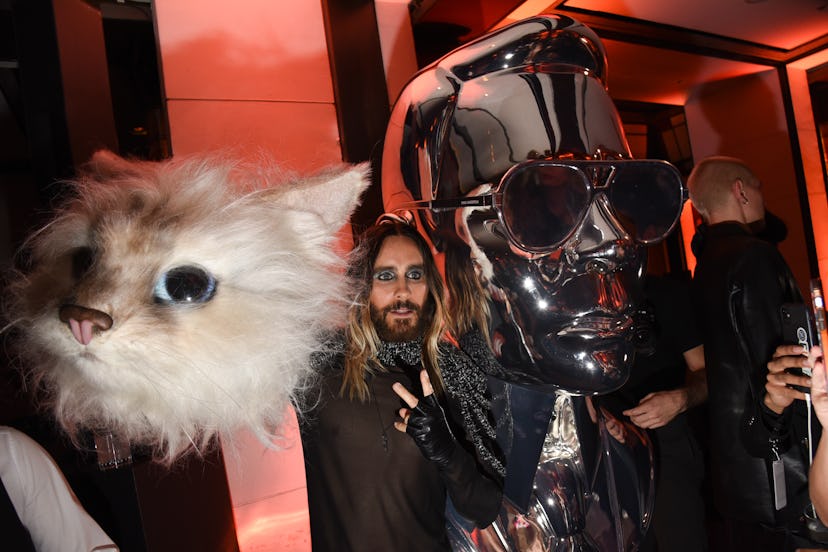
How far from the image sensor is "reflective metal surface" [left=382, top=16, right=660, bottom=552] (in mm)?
838

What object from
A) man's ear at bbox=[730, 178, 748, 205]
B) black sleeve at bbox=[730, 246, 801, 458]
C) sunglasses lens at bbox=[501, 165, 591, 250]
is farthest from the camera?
man's ear at bbox=[730, 178, 748, 205]

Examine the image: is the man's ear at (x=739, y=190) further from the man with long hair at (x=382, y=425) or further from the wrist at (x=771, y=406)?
the man with long hair at (x=382, y=425)

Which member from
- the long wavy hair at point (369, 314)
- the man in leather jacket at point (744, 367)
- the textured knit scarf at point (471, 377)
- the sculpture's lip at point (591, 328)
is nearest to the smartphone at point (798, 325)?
the man in leather jacket at point (744, 367)

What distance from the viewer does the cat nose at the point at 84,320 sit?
0.55 meters

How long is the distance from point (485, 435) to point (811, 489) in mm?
744

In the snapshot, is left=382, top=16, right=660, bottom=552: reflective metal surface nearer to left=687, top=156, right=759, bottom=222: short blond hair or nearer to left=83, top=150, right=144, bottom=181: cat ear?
left=83, top=150, right=144, bottom=181: cat ear

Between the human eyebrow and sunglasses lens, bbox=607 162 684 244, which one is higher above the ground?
sunglasses lens, bbox=607 162 684 244

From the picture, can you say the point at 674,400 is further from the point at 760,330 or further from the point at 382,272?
the point at 382,272

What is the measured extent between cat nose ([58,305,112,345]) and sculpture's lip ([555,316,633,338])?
0.60 m

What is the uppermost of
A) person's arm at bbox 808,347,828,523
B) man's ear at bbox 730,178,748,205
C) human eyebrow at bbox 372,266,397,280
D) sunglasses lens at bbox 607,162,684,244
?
man's ear at bbox 730,178,748,205

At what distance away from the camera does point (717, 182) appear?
6.16 ft

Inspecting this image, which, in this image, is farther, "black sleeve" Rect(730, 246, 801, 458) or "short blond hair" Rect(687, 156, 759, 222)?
"short blond hair" Rect(687, 156, 759, 222)

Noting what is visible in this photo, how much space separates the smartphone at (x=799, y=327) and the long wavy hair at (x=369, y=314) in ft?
2.57

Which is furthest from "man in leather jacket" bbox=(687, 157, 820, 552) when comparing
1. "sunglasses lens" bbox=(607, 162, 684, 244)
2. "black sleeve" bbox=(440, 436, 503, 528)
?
"black sleeve" bbox=(440, 436, 503, 528)
